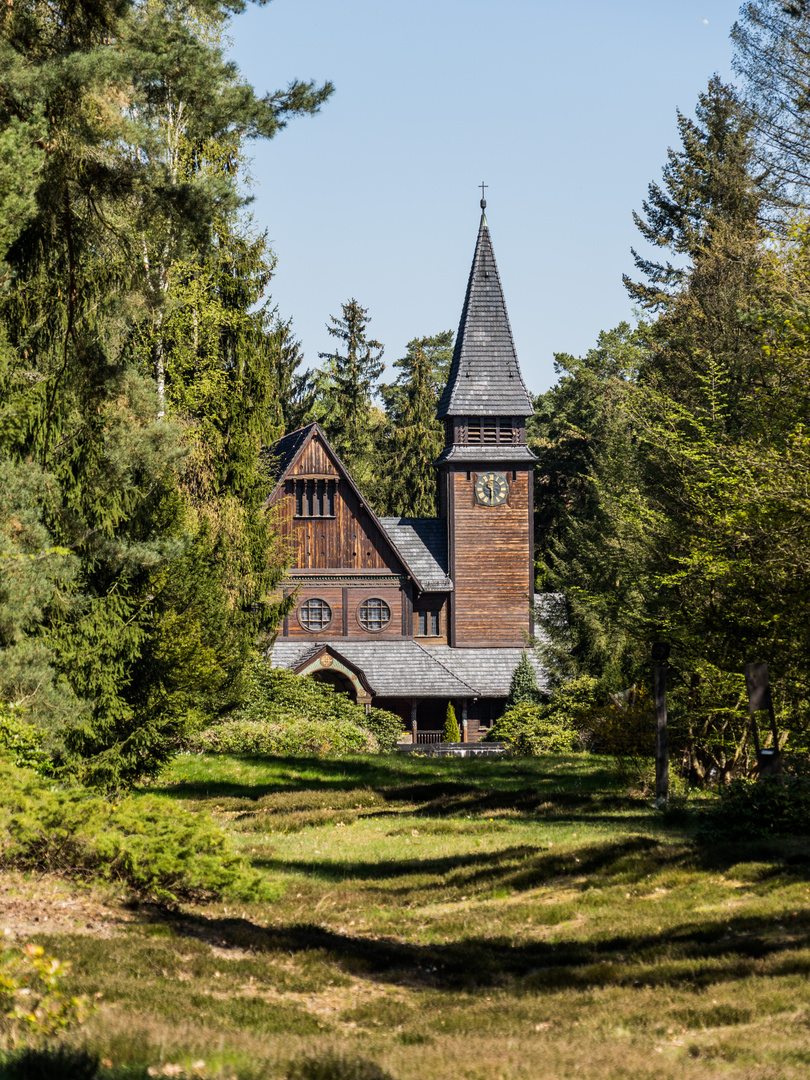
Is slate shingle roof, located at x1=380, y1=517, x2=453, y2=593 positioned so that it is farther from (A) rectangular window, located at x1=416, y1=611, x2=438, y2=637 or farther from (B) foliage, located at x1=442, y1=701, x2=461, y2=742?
(B) foliage, located at x1=442, y1=701, x2=461, y2=742

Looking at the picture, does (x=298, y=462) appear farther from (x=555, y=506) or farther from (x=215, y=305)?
(x=555, y=506)

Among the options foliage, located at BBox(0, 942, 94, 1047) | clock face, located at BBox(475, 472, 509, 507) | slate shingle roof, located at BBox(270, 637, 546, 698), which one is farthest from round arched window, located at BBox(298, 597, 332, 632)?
foliage, located at BBox(0, 942, 94, 1047)

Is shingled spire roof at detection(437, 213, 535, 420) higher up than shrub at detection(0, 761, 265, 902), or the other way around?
shingled spire roof at detection(437, 213, 535, 420)

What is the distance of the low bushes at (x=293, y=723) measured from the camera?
28031 mm

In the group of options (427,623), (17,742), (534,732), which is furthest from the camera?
(427,623)

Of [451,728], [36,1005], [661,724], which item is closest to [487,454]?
[451,728]

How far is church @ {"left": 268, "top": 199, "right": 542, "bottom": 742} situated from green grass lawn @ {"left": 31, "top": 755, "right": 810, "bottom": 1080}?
2638 cm

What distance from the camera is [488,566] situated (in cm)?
4412

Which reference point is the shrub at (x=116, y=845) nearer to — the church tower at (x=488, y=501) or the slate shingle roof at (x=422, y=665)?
the slate shingle roof at (x=422, y=665)

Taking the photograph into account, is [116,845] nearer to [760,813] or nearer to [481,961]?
[481,961]

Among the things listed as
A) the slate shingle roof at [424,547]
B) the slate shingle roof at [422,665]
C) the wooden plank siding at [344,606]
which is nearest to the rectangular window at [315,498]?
the slate shingle roof at [424,547]

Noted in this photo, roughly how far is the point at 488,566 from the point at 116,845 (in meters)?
35.0

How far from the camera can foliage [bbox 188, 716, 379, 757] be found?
91.0 feet

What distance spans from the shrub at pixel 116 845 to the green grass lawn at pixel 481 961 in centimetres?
33
